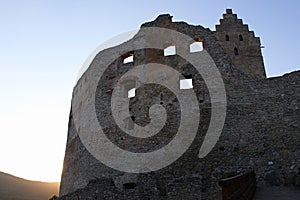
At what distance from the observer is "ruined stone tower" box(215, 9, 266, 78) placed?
1981 centimetres

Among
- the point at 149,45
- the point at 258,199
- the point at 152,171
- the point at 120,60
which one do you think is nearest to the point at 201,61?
the point at 149,45

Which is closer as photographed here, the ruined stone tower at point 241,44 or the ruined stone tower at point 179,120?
the ruined stone tower at point 179,120

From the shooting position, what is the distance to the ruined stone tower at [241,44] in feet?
65.0

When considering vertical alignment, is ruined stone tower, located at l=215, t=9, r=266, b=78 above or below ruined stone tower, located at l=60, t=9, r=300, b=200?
above

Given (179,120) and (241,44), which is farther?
(241,44)

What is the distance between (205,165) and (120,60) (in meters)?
7.85

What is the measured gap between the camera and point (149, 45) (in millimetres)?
17219

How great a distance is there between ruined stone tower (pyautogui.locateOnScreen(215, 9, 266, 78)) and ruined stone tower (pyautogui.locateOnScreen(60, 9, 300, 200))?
71 cm

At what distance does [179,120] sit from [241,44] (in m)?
9.39

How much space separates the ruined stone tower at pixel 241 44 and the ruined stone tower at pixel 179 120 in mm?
709

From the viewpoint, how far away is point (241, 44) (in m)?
20.8

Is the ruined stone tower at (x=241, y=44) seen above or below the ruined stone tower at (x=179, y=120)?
above

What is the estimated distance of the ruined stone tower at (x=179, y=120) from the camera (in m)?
11.5

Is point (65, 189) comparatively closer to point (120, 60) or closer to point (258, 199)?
point (120, 60)
